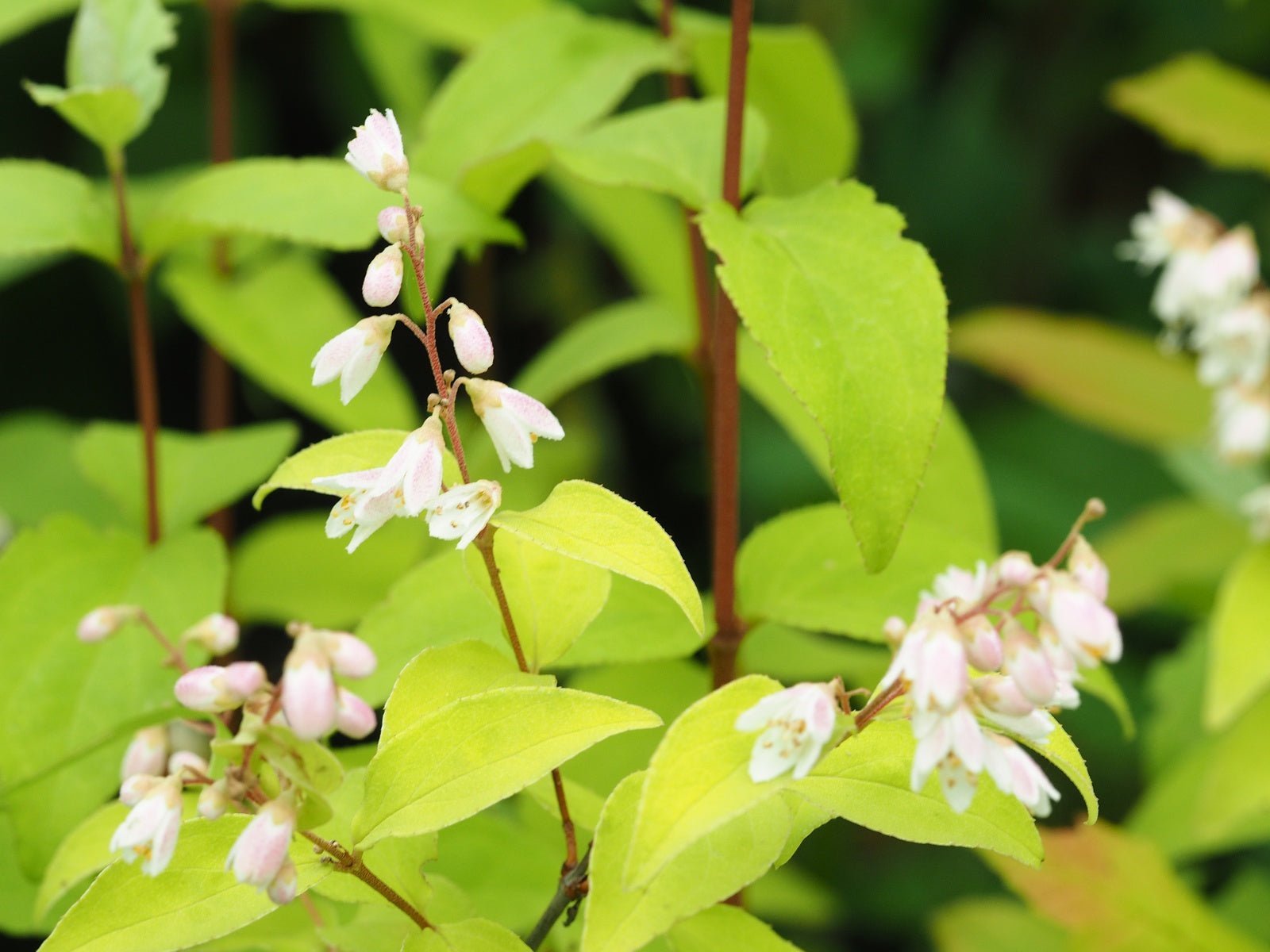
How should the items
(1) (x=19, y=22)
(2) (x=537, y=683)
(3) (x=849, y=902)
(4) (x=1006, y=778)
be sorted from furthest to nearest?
(3) (x=849, y=902), (1) (x=19, y=22), (2) (x=537, y=683), (4) (x=1006, y=778)

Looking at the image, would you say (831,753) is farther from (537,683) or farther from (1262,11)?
(1262,11)

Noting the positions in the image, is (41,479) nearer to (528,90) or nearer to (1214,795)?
(528,90)

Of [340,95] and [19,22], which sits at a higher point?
[19,22]

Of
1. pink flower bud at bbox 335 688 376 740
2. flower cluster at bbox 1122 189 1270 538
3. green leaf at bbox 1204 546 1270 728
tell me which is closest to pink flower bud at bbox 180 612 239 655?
pink flower bud at bbox 335 688 376 740

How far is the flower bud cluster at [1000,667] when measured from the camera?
662mm

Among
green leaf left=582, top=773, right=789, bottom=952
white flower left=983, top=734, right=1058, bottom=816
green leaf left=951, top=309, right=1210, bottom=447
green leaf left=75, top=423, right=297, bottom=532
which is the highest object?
white flower left=983, top=734, right=1058, bottom=816

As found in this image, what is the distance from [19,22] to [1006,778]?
127cm

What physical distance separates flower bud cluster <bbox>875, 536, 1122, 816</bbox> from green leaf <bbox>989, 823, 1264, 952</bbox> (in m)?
0.59

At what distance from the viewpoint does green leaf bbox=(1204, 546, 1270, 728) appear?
1321 millimetres

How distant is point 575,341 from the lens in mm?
1504

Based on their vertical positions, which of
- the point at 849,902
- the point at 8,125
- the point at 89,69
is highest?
the point at 89,69

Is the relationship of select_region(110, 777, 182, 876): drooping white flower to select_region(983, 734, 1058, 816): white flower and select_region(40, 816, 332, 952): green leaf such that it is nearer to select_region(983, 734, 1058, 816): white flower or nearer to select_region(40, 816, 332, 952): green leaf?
select_region(40, 816, 332, 952): green leaf

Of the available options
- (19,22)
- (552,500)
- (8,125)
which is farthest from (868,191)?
(8,125)

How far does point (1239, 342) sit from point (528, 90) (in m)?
0.94
